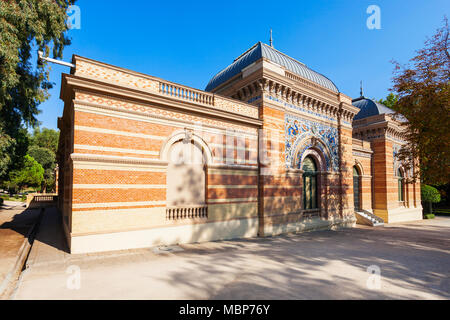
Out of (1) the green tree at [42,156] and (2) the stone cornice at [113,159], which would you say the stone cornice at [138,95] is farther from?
(1) the green tree at [42,156]

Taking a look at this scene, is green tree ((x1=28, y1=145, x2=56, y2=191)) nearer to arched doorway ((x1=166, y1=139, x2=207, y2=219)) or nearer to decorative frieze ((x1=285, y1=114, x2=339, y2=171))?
arched doorway ((x1=166, y1=139, x2=207, y2=219))

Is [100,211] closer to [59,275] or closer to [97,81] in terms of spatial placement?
[59,275]

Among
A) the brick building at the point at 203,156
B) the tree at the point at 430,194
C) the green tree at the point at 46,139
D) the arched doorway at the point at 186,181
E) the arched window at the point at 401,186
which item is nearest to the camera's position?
the brick building at the point at 203,156

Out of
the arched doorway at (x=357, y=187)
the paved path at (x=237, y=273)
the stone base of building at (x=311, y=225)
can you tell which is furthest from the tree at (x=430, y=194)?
the paved path at (x=237, y=273)

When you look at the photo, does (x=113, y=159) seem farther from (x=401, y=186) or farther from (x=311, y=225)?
(x=401, y=186)

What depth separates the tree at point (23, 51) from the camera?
30.9 ft

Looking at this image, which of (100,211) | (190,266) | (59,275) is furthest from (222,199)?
(59,275)

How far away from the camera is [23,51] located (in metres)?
12.0

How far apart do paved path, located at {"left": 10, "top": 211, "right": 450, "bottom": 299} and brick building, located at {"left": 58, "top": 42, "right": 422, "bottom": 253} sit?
1226 mm

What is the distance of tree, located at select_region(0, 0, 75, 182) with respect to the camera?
942cm

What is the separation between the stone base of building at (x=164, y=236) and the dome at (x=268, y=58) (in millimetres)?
9504

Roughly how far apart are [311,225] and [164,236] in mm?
8977

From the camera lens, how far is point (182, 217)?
962cm

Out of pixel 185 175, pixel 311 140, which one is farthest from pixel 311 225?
pixel 185 175
